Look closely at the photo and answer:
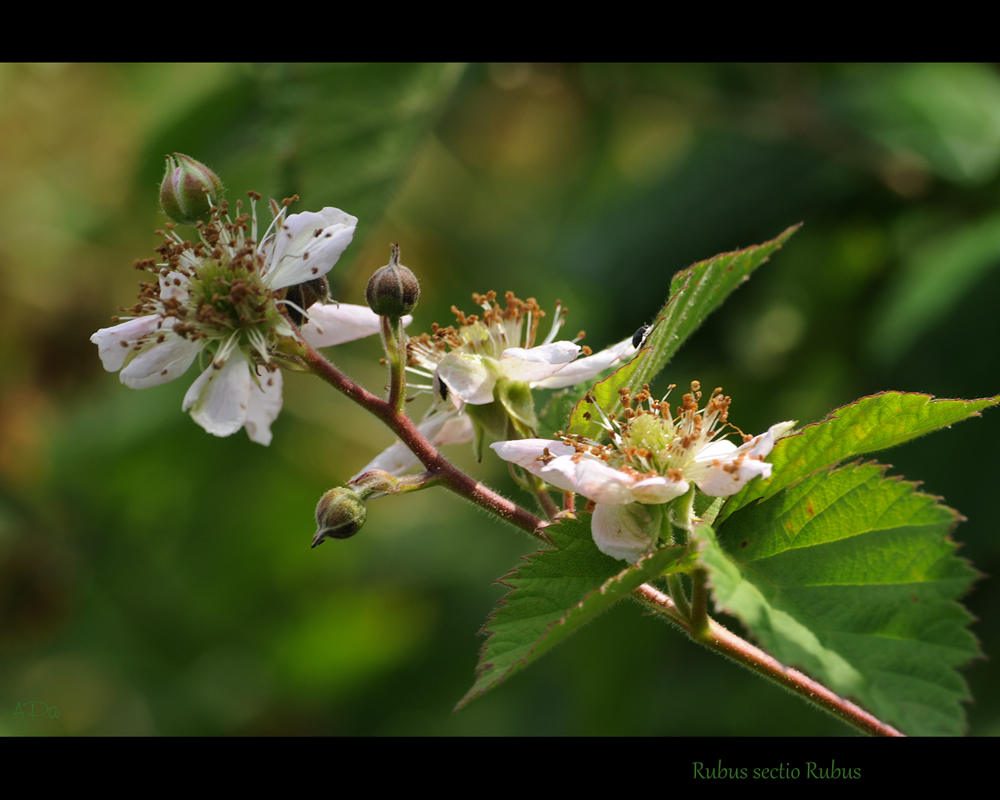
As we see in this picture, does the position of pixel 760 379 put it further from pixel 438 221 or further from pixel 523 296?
pixel 438 221

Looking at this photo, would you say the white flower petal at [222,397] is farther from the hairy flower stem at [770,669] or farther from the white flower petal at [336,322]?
the hairy flower stem at [770,669]

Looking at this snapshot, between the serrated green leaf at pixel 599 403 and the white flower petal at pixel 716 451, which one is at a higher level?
the serrated green leaf at pixel 599 403

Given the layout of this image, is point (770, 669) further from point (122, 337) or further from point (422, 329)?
point (422, 329)

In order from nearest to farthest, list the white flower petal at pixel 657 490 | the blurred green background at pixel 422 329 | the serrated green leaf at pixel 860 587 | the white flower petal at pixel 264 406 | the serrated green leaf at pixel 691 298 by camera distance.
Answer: the serrated green leaf at pixel 860 587, the white flower petal at pixel 657 490, the serrated green leaf at pixel 691 298, the white flower petal at pixel 264 406, the blurred green background at pixel 422 329

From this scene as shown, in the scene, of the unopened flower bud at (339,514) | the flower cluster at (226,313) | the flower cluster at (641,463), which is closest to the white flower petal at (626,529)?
the flower cluster at (641,463)

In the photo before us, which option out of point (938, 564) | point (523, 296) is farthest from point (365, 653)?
Answer: point (938, 564)

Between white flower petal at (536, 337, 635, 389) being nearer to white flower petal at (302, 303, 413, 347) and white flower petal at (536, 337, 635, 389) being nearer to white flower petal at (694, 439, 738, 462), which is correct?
white flower petal at (694, 439, 738, 462)
